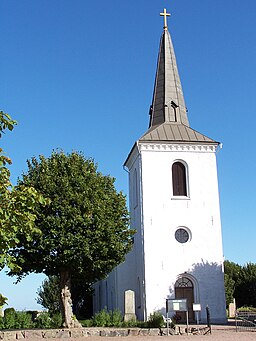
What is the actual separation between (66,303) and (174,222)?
10017 mm

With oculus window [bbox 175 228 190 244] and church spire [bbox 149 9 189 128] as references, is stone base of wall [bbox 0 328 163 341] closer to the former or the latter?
oculus window [bbox 175 228 190 244]

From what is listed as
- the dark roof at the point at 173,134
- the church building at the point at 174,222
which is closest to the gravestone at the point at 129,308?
the church building at the point at 174,222

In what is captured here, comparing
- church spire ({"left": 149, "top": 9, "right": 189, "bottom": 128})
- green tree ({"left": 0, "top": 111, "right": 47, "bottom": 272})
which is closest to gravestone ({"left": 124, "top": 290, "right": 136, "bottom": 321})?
church spire ({"left": 149, "top": 9, "right": 189, "bottom": 128})

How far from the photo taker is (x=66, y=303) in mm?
27016

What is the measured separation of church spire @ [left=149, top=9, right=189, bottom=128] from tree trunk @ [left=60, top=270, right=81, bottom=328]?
14.3m

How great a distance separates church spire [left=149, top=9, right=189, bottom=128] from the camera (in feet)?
121

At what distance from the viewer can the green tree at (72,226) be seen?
26016 mm

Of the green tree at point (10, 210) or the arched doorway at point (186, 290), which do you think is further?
the arched doorway at point (186, 290)

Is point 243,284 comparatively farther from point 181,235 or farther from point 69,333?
point 69,333

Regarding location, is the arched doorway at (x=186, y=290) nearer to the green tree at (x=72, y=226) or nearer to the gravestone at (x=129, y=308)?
the gravestone at (x=129, y=308)

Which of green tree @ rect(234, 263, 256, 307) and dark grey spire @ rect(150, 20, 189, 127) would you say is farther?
green tree @ rect(234, 263, 256, 307)

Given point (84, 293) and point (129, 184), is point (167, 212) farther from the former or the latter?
point (84, 293)

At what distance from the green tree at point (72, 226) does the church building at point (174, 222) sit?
476 centimetres

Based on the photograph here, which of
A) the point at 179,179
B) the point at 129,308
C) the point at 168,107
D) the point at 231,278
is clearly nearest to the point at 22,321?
the point at 129,308
